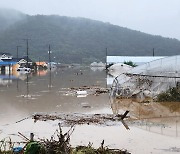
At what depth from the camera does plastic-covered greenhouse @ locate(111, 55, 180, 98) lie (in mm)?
12531

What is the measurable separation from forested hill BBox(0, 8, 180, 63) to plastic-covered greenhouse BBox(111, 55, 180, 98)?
438 ft

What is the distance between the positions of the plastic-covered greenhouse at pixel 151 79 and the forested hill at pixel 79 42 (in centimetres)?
13359

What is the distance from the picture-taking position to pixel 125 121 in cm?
1385

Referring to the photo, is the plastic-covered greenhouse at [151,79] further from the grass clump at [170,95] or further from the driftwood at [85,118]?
the driftwood at [85,118]

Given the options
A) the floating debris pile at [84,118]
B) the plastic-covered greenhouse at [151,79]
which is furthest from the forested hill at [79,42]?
the plastic-covered greenhouse at [151,79]

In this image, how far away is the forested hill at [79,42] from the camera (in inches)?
6166

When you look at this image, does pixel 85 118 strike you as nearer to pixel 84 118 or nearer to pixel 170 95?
pixel 84 118

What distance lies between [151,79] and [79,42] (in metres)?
170

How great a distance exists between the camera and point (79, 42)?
595ft

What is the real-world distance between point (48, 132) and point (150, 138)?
3777 millimetres

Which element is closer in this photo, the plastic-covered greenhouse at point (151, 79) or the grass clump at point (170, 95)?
the grass clump at point (170, 95)

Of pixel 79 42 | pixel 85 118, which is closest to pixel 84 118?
pixel 85 118

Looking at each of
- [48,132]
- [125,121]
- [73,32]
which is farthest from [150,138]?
[73,32]

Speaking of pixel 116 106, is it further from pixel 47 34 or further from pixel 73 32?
pixel 73 32
